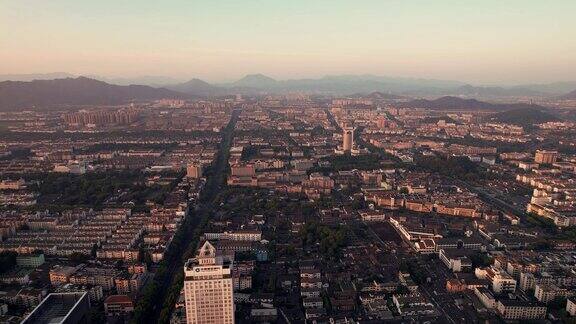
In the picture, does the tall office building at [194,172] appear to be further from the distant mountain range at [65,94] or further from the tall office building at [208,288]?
the distant mountain range at [65,94]

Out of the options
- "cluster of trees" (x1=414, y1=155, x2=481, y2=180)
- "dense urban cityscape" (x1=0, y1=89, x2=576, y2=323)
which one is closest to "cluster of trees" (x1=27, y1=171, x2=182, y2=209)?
"dense urban cityscape" (x1=0, y1=89, x2=576, y2=323)

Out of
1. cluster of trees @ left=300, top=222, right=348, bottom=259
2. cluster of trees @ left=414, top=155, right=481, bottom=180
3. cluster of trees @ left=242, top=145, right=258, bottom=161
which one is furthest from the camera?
cluster of trees @ left=242, top=145, right=258, bottom=161

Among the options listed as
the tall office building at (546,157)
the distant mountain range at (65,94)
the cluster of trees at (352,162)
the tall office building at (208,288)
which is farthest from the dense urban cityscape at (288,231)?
the distant mountain range at (65,94)

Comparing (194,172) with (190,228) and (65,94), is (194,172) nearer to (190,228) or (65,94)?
(190,228)

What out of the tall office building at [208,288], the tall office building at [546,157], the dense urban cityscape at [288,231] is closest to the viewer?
the tall office building at [208,288]

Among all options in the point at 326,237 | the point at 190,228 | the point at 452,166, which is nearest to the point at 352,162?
the point at 452,166

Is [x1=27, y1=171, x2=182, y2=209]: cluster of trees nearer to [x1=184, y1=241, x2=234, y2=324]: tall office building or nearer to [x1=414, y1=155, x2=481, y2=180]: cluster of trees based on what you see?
[x1=184, y1=241, x2=234, y2=324]: tall office building
